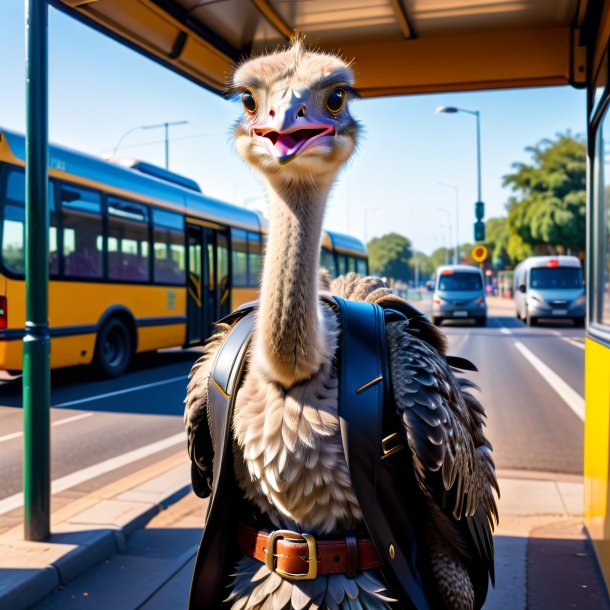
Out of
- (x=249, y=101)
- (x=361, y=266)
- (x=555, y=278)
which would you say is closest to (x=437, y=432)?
(x=249, y=101)

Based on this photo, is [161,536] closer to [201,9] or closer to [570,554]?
[570,554]

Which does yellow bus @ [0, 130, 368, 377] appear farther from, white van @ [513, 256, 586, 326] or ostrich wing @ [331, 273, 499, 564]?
white van @ [513, 256, 586, 326]

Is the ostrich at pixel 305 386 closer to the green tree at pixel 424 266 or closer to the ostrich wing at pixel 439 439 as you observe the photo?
the ostrich wing at pixel 439 439

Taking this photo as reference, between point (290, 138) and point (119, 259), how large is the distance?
31.9 ft

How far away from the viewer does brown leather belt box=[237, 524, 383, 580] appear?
1759 millimetres

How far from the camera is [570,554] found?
3910mm

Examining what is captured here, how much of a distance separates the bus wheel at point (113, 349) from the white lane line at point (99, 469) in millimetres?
Result: 3743

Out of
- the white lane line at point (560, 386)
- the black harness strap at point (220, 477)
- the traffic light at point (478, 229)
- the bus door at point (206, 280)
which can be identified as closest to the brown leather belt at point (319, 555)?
the black harness strap at point (220, 477)

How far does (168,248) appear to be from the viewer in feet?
41.0

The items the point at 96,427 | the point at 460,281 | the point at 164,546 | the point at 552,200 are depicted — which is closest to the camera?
the point at 164,546

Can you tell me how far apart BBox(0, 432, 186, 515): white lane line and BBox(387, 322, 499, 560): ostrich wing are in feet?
11.7

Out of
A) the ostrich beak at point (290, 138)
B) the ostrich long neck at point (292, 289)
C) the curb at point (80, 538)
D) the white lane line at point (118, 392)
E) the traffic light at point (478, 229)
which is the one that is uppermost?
the traffic light at point (478, 229)

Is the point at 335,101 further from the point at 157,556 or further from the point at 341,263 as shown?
the point at 341,263

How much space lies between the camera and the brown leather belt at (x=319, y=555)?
5.77ft
